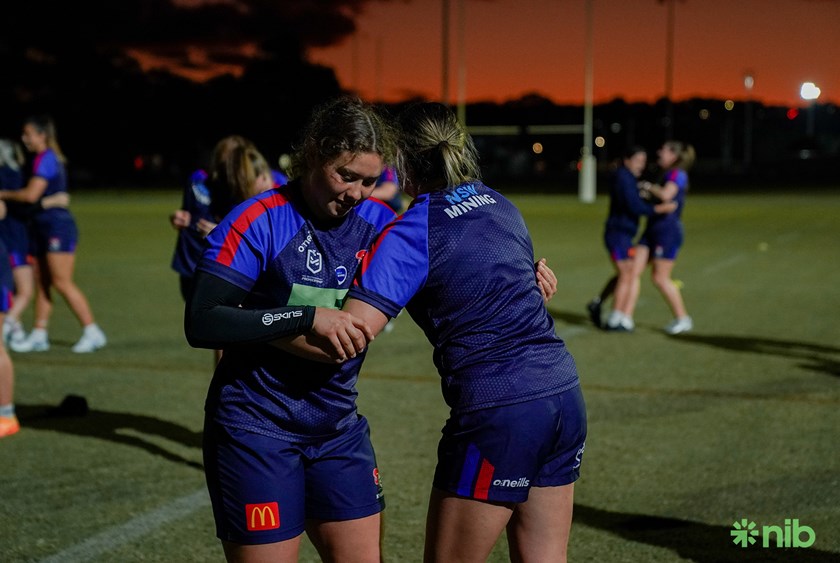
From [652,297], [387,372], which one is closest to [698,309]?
[652,297]

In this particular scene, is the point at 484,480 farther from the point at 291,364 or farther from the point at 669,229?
the point at 669,229

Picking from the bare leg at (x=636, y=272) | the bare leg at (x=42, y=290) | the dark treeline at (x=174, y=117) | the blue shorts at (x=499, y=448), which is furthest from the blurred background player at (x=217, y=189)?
the dark treeline at (x=174, y=117)

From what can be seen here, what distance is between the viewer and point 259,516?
297 centimetres

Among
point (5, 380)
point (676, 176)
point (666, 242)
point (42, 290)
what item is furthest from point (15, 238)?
point (676, 176)

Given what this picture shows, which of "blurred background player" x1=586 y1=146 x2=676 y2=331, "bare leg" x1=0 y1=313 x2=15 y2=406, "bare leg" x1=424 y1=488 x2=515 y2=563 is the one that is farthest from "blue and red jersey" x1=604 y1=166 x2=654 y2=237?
"bare leg" x1=424 y1=488 x2=515 y2=563

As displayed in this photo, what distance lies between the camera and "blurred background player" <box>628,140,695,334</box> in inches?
425

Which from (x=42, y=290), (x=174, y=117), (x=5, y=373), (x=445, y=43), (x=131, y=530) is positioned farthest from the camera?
(x=174, y=117)

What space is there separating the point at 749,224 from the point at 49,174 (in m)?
21.0

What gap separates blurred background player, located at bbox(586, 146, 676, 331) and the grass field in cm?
30

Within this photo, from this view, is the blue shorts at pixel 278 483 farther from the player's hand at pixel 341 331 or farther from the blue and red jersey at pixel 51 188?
the blue and red jersey at pixel 51 188

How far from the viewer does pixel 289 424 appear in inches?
119

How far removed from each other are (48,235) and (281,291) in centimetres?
711

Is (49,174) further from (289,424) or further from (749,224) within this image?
(749,224)

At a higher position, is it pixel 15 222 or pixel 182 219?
pixel 182 219
